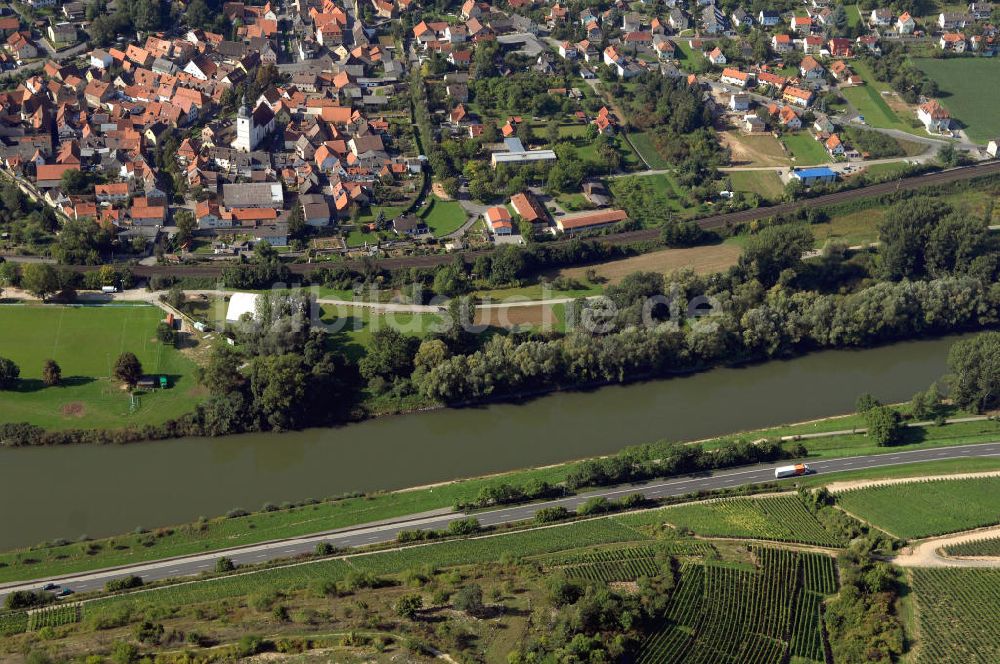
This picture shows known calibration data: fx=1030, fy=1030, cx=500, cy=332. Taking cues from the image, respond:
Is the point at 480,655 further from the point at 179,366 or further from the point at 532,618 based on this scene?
the point at 179,366

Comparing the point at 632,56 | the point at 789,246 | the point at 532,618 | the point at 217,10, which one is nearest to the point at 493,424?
the point at 532,618

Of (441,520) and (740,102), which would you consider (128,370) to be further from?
(740,102)

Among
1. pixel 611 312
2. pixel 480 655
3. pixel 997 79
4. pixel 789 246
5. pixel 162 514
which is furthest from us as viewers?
pixel 997 79

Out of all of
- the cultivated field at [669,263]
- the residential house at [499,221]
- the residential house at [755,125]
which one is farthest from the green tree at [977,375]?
the residential house at [755,125]

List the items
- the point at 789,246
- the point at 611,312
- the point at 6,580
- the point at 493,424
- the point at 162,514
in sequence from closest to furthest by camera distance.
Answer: the point at 6,580 → the point at 162,514 → the point at 493,424 → the point at 611,312 → the point at 789,246

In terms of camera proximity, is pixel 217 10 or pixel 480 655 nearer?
pixel 480 655

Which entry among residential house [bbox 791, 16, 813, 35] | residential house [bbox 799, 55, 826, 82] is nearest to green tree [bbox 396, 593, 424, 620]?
residential house [bbox 799, 55, 826, 82]

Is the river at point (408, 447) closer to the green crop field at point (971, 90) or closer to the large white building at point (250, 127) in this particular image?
the large white building at point (250, 127)
